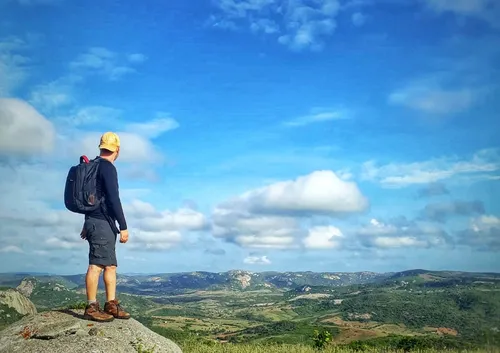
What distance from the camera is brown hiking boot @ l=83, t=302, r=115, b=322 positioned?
33.3ft

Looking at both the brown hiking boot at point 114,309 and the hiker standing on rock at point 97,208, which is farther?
the brown hiking boot at point 114,309

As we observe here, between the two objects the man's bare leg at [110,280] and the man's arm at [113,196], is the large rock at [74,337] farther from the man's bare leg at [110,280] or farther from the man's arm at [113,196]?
the man's arm at [113,196]

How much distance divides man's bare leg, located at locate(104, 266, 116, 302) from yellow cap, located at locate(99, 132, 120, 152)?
2.65 m

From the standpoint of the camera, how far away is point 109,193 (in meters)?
9.80

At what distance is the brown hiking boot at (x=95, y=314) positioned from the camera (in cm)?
1016

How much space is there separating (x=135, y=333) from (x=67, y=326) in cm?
145

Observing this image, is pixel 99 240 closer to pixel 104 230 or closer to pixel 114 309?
pixel 104 230

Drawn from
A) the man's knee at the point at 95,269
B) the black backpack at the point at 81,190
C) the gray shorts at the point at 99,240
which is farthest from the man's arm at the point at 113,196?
the man's knee at the point at 95,269

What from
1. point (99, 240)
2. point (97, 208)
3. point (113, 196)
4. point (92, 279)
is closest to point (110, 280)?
point (92, 279)

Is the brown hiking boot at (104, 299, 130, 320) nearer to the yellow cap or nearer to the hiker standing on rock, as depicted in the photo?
the hiker standing on rock

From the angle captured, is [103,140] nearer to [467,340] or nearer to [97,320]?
[97,320]

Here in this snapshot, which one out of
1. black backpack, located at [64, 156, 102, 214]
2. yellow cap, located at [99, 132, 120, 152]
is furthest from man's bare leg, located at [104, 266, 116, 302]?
yellow cap, located at [99, 132, 120, 152]

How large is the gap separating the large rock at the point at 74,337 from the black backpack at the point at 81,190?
2499 mm

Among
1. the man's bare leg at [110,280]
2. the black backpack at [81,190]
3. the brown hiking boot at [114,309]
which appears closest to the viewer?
the black backpack at [81,190]
